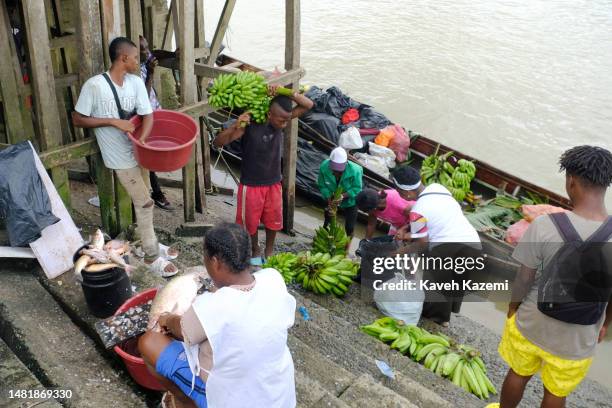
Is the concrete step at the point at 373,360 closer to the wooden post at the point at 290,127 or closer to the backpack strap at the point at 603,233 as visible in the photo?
the backpack strap at the point at 603,233

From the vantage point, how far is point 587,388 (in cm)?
545

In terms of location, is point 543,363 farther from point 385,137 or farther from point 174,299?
point 385,137

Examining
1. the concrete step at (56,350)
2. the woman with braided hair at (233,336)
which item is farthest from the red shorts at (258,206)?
the woman with braided hair at (233,336)

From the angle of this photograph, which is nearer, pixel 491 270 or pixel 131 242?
pixel 131 242

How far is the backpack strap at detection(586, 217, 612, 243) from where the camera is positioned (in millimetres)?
3045

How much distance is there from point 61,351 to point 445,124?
1206 cm

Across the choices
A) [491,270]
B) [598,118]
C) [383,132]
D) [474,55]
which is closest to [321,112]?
[383,132]

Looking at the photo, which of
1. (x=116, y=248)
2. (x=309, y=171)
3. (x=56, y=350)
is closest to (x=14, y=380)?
(x=56, y=350)

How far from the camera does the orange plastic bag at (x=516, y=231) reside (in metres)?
7.62

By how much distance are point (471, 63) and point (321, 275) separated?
13947 millimetres

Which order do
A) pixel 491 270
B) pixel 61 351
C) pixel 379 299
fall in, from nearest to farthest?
1. pixel 61 351
2. pixel 379 299
3. pixel 491 270

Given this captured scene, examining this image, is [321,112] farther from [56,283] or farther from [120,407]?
[120,407]

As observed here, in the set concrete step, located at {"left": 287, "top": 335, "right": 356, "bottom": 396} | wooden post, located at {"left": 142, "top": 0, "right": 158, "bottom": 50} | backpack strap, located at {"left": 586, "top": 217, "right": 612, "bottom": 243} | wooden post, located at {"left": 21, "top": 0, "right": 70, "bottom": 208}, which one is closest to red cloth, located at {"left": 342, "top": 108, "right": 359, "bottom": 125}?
wooden post, located at {"left": 142, "top": 0, "right": 158, "bottom": 50}

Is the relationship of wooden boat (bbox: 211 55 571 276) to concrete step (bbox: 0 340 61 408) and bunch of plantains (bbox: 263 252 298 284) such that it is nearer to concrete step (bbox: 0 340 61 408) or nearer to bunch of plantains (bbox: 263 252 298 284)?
bunch of plantains (bbox: 263 252 298 284)
